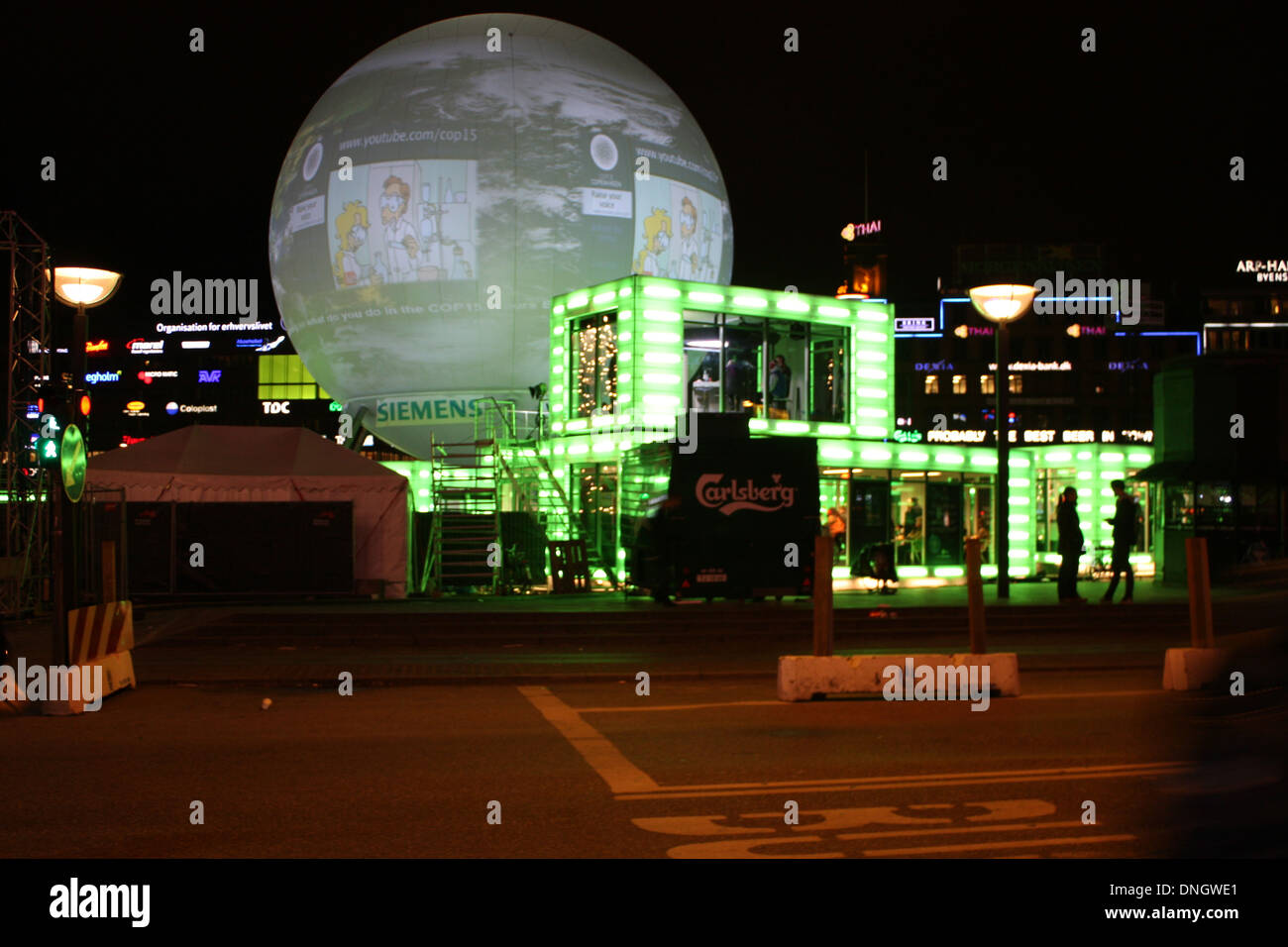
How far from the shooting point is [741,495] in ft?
69.3

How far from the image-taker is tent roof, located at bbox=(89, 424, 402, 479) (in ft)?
79.1

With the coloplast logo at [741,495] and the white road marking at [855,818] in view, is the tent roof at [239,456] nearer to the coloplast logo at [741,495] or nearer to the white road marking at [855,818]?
the coloplast logo at [741,495]

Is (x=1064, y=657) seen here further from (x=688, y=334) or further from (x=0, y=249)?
(x=0, y=249)

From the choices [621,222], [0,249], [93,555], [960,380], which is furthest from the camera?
[960,380]

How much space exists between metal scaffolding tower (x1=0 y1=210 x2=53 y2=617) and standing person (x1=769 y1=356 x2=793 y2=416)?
49.3ft

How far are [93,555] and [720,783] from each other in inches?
376

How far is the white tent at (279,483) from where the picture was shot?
77.4ft

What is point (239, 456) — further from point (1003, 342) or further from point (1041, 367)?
point (1041, 367)

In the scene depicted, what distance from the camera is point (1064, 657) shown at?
14953 millimetres

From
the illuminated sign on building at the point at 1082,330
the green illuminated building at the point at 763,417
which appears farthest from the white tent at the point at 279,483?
the illuminated sign on building at the point at 1082,330

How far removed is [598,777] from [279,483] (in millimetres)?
17480

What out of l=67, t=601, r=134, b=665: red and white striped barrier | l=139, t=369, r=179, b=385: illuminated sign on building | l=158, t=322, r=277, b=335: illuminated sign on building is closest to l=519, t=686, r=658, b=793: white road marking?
l=67, t=601, r=134, b=665: red and white striped barrier
